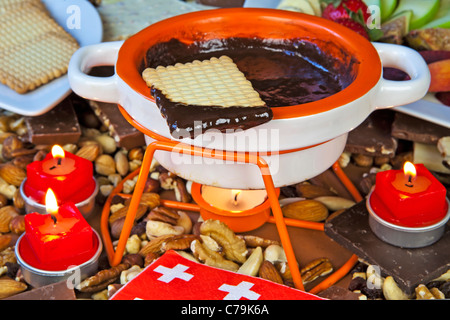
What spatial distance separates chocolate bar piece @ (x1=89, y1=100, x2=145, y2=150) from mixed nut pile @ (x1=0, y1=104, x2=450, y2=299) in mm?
42

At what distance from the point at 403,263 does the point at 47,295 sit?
32.2 inches

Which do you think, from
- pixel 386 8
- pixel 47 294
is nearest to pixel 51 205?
pixel 47 294

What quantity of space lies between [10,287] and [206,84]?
648 mm

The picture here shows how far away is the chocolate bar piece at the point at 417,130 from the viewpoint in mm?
1824

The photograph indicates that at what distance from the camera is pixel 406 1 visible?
228 cm

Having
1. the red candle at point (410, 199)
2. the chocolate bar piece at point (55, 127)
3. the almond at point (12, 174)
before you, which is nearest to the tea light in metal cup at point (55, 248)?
the almond at point (12, 174)

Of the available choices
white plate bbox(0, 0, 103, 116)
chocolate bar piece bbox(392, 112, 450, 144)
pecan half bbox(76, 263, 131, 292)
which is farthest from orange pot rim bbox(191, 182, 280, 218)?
white plate bbox(0, 0, 103, 116)

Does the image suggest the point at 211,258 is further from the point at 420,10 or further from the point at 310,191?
the point at 420,10

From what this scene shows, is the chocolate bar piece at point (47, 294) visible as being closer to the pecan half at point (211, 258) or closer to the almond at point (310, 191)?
the pecan half at point (211, 258)

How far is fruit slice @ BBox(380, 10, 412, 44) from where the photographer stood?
6.76ft

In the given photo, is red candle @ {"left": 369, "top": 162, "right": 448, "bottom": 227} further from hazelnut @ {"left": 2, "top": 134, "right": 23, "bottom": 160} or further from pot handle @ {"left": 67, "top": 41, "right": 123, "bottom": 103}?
hazelnut @ {"left": 2, "top": 134, "right": 23, "bottom": 160}

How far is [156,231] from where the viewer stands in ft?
5.27

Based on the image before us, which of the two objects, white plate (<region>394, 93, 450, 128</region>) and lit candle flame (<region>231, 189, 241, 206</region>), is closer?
lit candle flame (<region>231, 189, 241, 206</region>)

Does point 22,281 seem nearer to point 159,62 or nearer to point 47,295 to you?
point 47,295
